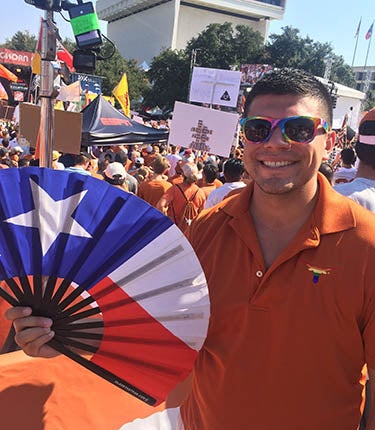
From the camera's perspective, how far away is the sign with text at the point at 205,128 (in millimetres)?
7031

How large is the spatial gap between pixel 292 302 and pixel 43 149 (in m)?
2.76

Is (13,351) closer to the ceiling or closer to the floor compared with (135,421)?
closer to the ceiling

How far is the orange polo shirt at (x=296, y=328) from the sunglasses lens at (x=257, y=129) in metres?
0.29

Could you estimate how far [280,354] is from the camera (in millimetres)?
1282

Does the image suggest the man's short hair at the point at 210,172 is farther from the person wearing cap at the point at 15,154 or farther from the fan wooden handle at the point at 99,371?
the fan wooden handle at the point at 99,371

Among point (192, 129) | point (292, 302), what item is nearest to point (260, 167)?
point (292, 302)

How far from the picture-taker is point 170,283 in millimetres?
1251

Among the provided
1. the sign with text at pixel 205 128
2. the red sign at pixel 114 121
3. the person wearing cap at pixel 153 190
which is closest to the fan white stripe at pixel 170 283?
the person wearing cap at pixel 153 190

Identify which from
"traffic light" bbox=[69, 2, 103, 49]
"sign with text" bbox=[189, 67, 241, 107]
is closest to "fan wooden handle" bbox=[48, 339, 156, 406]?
"traffic light" bbox=[69, 2, 103, 49]

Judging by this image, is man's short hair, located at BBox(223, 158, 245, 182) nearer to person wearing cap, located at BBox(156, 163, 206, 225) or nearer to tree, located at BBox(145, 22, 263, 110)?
person wearing cap, located at BBox(156, 163, 206, 225)

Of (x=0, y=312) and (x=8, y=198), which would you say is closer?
(x=8, y=198)

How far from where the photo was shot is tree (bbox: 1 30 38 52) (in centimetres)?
8925

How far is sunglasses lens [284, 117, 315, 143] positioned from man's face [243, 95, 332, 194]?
0.06 ft

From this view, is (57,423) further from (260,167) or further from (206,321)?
(260,167)
